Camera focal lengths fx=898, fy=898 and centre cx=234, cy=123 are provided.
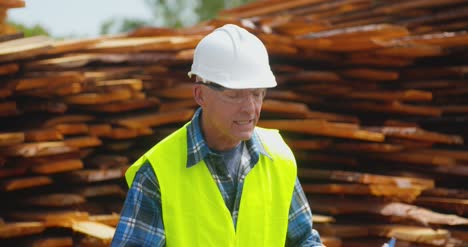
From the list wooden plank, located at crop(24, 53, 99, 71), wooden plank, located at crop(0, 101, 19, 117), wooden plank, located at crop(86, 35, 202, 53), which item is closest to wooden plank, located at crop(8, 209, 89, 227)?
wooden plank, located at crop(0, 101, 19, 117)

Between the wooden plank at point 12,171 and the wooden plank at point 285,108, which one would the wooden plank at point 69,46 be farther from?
the wooden plank at point 285,108

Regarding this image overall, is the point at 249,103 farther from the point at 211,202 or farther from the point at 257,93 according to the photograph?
the point at 211,202

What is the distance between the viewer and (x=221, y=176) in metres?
3.38

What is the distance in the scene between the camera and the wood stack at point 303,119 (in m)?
5.52

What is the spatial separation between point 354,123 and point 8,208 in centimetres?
255

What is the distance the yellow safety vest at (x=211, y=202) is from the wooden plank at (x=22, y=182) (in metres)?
2.23

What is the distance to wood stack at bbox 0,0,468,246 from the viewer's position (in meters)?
5.52

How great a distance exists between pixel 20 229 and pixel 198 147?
7.30 feet

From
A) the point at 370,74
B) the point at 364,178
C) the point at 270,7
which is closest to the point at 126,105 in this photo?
the point at 364,178

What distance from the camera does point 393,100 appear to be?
6605 millimetres

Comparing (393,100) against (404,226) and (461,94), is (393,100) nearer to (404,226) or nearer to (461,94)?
(461,94)

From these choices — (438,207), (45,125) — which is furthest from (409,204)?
(45,125)

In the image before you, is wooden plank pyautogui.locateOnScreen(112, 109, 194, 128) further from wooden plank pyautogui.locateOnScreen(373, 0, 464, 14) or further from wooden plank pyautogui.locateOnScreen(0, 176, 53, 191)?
wooden plank pyautogui.locateOnScreen(373, 0, 464, 14)

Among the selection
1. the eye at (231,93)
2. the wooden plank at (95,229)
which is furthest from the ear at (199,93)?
the wooden plank at (95,229)
